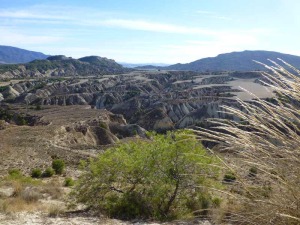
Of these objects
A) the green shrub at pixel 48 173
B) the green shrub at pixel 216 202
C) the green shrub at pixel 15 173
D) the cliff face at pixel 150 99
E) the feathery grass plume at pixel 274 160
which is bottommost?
the cliff face at pixel 150 99

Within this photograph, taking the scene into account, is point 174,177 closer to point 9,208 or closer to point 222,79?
point 9,208

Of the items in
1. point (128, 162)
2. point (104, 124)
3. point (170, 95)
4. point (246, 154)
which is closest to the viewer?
point (246, 154)

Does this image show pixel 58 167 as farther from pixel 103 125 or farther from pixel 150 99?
pixel 150 99

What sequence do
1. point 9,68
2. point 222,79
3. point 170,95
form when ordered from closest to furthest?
point 170,95
point 222,79
point 9,68

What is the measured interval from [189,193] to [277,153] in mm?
9249

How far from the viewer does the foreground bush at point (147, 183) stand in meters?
10.9

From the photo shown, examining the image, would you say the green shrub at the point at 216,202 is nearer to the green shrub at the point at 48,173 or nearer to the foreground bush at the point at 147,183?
the foreground bush at the point at 147,183

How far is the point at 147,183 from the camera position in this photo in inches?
454

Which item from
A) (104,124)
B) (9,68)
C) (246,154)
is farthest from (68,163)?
(9,68)

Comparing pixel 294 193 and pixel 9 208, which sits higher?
pixel 294 193

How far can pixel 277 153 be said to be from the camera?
273 cm

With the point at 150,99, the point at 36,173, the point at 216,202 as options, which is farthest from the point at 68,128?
the point at 150,99

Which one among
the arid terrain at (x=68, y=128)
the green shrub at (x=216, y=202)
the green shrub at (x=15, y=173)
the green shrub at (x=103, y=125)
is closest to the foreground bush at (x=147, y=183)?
the green shrub at (x=216, y=202)

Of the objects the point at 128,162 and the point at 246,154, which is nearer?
the point at 246,154
